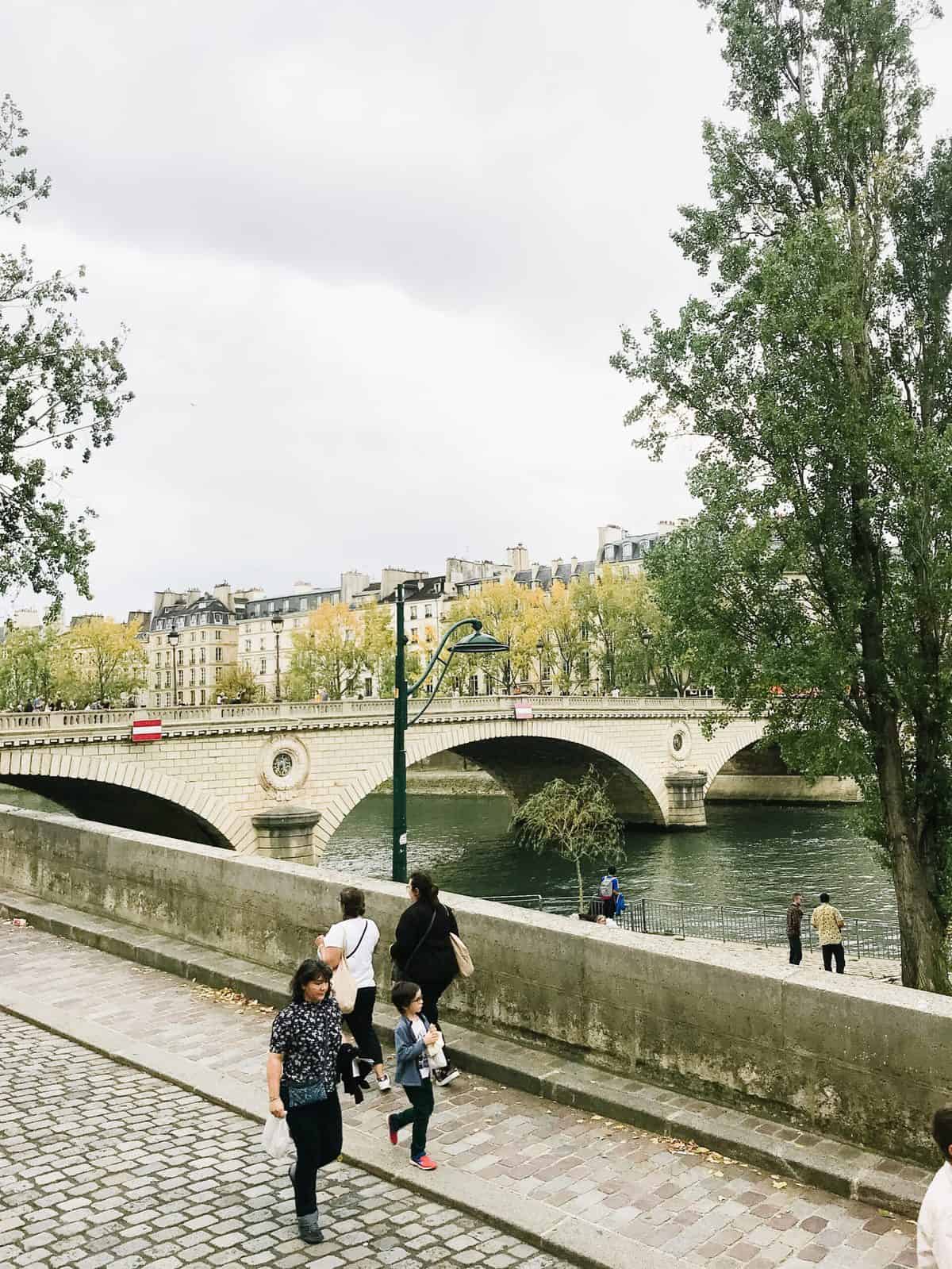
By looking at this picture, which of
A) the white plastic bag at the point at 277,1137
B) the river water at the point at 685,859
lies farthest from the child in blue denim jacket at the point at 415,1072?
the river water at the point at 685,859

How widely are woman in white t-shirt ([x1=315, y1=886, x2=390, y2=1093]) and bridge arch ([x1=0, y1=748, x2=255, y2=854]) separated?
1874cm

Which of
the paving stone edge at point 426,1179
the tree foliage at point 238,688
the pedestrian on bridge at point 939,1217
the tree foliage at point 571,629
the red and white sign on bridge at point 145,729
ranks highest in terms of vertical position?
the tree foliage at point 571,629

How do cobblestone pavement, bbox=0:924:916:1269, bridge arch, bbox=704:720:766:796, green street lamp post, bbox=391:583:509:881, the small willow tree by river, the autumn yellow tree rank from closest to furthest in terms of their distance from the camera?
1. cobblestone pavement, bbox=0:924:916:1269
2. green street lamp post, bbox=391:583:509:881
3. the small willow tree by river
4. bridge arch, bbox=704:720:766:796
5. the autumn yellow tree

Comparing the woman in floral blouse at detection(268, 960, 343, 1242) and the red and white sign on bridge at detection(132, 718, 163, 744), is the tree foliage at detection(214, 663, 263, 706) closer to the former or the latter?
the red and white sign on bridge at detection(132, 718, 163, 744)

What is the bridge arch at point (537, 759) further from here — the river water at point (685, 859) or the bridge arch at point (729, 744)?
the bridge arch at point (729, 744)

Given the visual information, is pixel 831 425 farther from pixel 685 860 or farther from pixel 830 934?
pixel 685 860

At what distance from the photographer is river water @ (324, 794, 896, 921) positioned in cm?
3356

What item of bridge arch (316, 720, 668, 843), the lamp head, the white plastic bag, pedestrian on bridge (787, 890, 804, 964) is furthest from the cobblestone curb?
bridge arch (316, 720, 668, 843)

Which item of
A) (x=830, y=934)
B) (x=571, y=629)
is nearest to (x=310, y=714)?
(x=830, y=934)

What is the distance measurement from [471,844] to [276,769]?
47.9 feet

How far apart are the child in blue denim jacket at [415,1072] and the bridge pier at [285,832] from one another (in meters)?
27.4

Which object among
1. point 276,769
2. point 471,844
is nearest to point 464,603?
point 471,844

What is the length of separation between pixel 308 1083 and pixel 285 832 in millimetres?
28340

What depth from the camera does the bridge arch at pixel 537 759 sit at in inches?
1544
